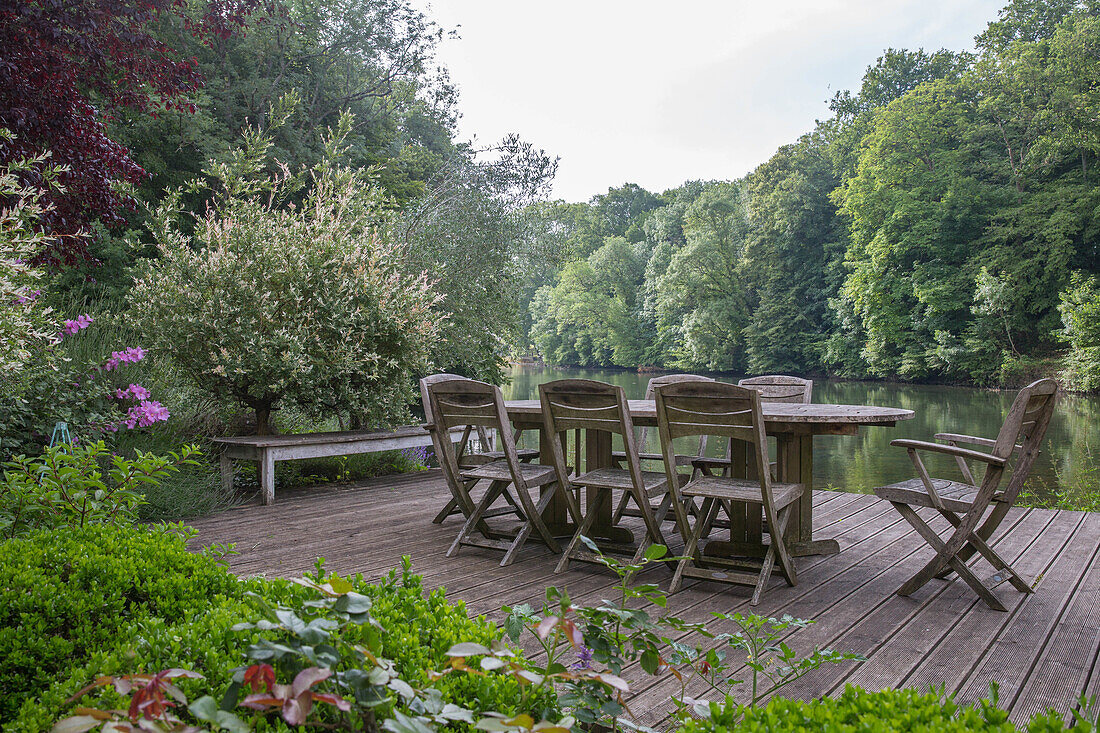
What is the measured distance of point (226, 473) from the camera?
536 cm

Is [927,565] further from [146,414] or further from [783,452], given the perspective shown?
[146,414]

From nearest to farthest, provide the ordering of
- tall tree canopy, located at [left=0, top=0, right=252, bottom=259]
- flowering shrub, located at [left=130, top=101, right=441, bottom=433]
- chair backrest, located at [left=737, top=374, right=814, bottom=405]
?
tall tree canopy, located at [left=0, top=0, right=252, bottom=259]
chair backrest, located at [left=737, top=374, right=814, bottom=405]
flowering shrub, located at [left=130, top=101, right=441, bottom=433]

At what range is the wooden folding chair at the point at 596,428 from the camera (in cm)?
348

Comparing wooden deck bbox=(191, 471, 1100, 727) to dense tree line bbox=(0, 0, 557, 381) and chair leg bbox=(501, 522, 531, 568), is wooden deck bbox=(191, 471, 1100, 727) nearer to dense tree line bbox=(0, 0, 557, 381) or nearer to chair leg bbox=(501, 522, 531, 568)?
chair leg bbox=(501, 522, 531, 568)

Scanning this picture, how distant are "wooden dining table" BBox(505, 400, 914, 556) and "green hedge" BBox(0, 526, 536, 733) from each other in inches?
85.5

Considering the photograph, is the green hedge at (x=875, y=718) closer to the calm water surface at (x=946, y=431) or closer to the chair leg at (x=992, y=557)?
the chair leg at (x=992, y=557)

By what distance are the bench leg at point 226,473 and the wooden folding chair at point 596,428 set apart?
9.31ft

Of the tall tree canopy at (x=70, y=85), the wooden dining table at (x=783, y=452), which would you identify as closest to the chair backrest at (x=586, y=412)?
the wooden dining table at (x=783, y=452)

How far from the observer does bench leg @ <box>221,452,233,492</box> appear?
5.33 metres

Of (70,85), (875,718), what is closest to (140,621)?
(875,718)

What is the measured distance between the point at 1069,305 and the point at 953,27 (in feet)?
55.4

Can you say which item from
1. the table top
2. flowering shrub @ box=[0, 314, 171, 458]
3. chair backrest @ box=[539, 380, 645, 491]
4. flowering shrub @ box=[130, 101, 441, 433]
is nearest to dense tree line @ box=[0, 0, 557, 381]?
flowering shrub @ box=[130, 101, 441, 433]

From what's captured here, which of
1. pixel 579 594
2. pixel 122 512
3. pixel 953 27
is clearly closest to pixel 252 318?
pixel 122 512

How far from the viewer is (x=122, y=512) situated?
263cm
